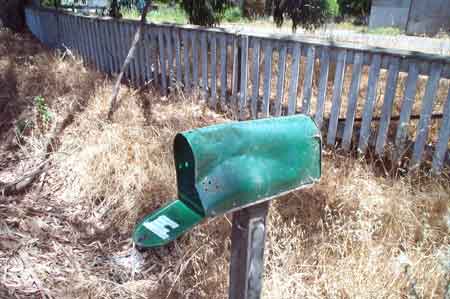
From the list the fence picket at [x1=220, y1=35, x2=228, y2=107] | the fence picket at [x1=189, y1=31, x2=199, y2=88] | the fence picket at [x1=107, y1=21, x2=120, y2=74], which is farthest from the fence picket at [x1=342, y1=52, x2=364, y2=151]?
the fence picket at [x1=107, y1=21, x2=120, y2=74]

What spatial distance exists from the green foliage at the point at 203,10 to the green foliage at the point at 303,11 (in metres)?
1.00

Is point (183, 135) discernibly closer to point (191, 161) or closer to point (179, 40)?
point (191, 161)

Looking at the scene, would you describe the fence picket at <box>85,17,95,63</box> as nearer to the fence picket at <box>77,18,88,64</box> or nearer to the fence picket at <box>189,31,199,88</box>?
the fence picket at <box>77,18,88,64</box>

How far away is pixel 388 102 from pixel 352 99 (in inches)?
11.3

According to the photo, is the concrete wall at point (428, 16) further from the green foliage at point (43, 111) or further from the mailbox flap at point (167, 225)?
the mailbox flap at point (167, 225)

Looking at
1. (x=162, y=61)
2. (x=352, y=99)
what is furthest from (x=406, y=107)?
(x=162, y=61)

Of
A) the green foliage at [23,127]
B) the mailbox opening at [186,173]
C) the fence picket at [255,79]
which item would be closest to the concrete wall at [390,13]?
the fence picket at [255,79]

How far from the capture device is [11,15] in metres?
9.33

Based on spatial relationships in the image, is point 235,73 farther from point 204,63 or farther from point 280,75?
point 280,75

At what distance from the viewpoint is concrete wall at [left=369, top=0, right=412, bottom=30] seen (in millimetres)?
18516

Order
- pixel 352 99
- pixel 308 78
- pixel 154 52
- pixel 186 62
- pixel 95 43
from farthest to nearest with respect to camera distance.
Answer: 1. pixel 95 43
2. pixel 154 52
3. pixel 186 62
4. pixel 308 78
5. pixel 352 99

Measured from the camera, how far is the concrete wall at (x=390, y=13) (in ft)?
60.7

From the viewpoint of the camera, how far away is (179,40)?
14.3ft

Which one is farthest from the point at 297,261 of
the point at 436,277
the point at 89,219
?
the point at 89,219
